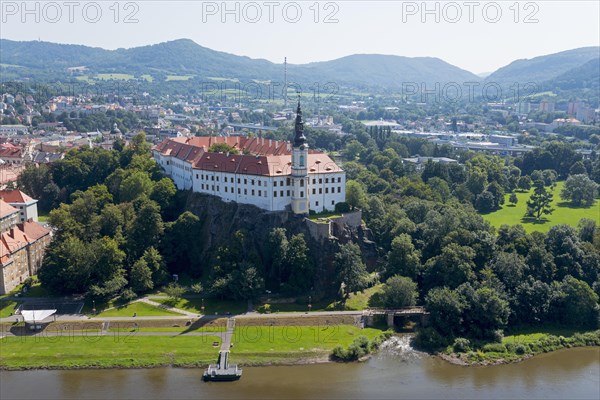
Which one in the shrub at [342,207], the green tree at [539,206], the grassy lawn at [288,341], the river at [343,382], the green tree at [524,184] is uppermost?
the shrub at [342,207]

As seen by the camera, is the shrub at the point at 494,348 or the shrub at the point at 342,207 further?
the shrub at the point at 342,207

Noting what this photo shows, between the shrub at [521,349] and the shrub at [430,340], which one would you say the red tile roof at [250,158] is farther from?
the shrub at [521,349]

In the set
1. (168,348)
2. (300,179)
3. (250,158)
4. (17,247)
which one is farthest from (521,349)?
(17,247)

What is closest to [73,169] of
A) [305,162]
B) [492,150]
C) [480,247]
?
[305,162]

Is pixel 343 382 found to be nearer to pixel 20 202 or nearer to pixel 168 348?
pixel 168 348

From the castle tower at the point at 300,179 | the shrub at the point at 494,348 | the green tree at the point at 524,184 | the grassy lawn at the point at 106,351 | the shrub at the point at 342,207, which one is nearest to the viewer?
the grassy lawn at the point at 106,351

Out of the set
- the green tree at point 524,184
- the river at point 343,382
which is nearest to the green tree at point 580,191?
the green tree at point 524,184

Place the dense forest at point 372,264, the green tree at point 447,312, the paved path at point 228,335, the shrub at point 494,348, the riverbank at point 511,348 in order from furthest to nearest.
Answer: the dense forest at point 372,264, the green tree at point 447,312, the shrub at point 494,348, the paved path at point 228,335, the riverbank at point 511,348

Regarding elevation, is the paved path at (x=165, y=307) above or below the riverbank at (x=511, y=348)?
above
